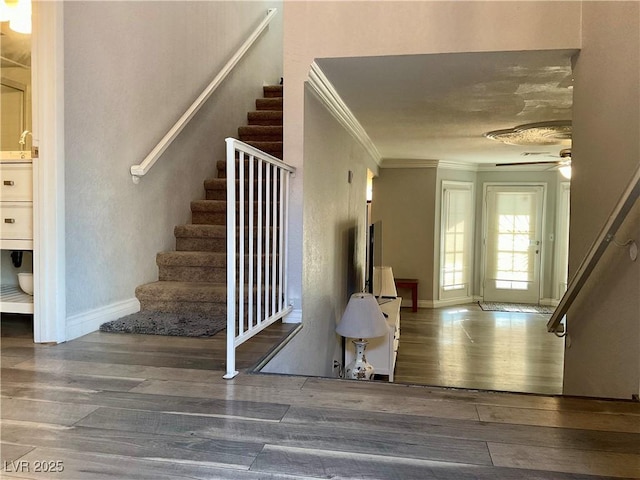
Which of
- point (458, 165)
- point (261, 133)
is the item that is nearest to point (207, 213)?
point (261, 133)

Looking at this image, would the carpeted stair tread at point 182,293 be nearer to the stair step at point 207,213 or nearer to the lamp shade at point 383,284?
the stair step at point 207,213

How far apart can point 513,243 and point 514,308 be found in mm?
1154

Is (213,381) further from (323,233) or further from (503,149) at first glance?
(503,149)

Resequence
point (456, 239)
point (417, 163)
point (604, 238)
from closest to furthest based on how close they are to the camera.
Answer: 1. point (604, 238)
2. point (417, 163)
3. point (456, 239)

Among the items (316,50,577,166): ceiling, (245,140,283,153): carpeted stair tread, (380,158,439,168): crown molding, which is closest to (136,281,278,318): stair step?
(316,50,577,166): ceiling

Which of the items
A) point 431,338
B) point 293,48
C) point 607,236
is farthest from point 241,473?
point 431,338

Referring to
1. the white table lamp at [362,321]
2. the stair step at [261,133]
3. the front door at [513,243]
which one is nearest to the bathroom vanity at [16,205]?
the white table lamp at [362,321]

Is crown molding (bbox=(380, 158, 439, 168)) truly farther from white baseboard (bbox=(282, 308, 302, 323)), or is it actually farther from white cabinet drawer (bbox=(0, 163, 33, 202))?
white cabinet drawer (bbox=(0, 163, 33, 202))

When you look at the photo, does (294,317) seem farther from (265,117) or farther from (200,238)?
(265,117)

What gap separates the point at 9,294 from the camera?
8.31 ft

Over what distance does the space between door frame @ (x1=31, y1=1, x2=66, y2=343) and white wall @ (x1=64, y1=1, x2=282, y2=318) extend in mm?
63

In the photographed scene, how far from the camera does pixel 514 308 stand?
7.58 metres

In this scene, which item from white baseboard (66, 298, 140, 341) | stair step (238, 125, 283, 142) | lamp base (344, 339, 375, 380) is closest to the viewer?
white baseboard (66, 298, 140, 341)

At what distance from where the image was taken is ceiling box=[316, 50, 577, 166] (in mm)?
2623
